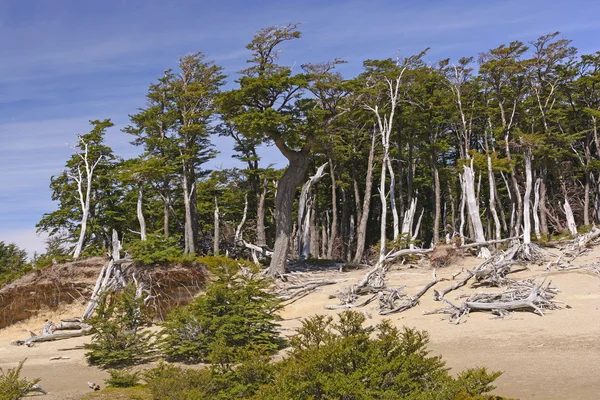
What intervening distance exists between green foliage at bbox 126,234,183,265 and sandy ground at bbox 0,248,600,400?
3.51m

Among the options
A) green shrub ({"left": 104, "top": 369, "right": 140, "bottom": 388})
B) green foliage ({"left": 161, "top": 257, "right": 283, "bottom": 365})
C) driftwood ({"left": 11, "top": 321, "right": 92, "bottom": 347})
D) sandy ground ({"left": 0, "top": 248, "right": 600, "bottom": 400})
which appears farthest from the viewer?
driftwood ({"left": 11, "top": 321, "right": 92, "bottom": 347})

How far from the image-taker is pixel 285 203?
23.0m

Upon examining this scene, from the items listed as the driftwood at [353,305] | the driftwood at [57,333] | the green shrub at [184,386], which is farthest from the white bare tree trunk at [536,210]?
the green shrub at [184,386]

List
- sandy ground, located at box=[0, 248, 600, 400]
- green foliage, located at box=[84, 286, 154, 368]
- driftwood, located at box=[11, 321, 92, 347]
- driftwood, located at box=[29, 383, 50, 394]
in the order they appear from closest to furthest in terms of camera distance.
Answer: sandy ground, located at box=[0, 248, 600, 400], driftwood, located at box=[29, 383, 50, 394], green foliage, located at box=[84, 286, 154, 368], driftwood, located at box=[11, 321, 92, 347]

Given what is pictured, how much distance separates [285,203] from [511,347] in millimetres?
13813

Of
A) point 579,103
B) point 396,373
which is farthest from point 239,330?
point 579,103

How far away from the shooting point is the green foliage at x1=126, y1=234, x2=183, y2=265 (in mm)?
18125

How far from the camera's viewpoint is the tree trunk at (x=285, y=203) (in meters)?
22.7

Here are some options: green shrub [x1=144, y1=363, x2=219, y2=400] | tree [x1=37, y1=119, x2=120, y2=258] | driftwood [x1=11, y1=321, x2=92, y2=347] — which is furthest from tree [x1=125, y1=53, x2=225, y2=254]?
green shrub [x1=144, y1=363, x2=219, y2=400]

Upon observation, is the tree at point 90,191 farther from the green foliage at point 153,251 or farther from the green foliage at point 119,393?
the green foliage at point 119,393

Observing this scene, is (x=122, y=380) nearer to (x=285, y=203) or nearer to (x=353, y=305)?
(x=353, y=305)

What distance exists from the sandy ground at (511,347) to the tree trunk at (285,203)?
4726mm

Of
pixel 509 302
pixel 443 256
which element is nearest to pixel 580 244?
pixel 443 256

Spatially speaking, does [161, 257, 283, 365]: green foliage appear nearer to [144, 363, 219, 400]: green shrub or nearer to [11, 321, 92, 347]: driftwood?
[144, 363, 219, 400]: green shrub
